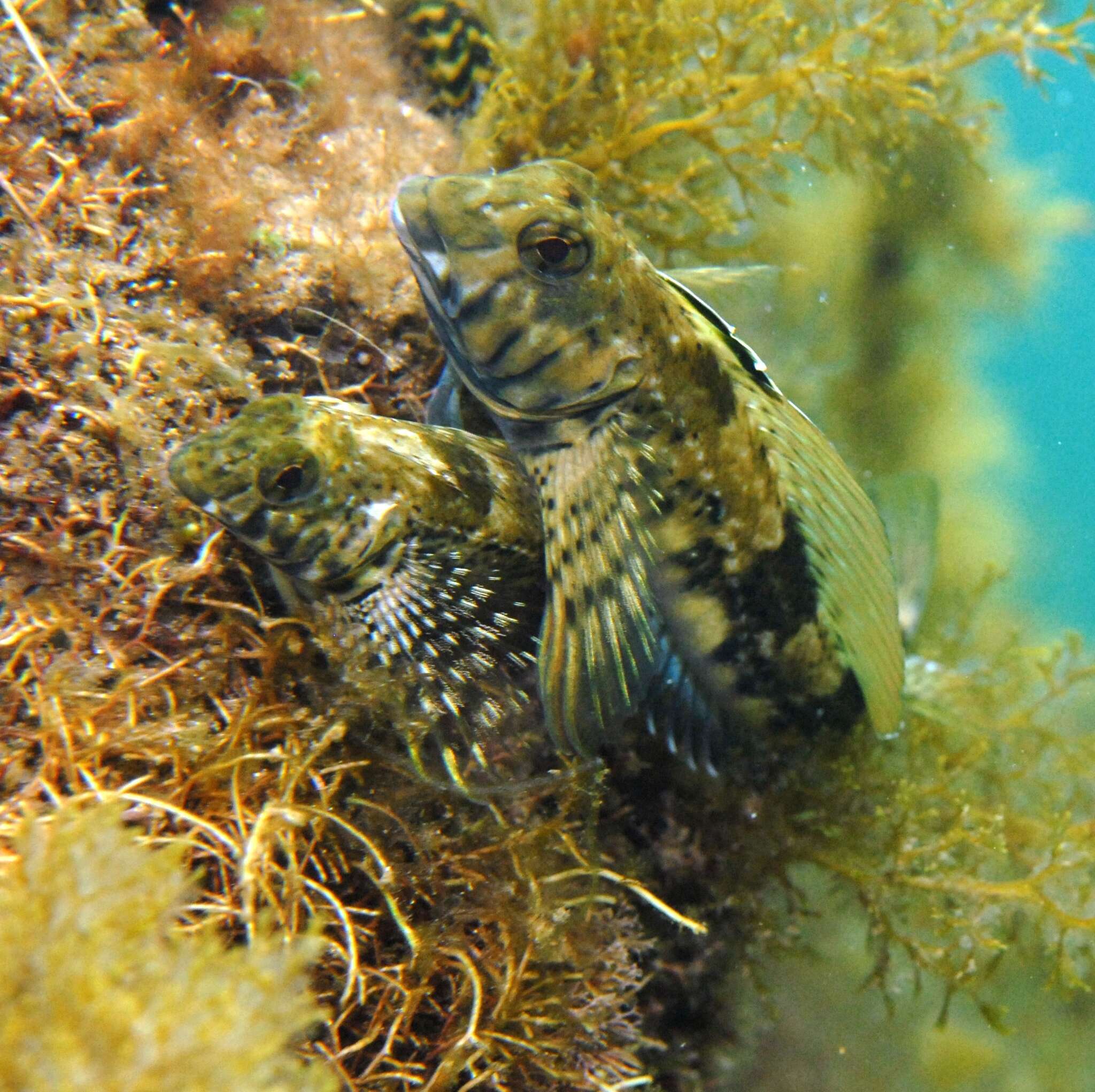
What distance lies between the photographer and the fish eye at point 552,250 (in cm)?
261

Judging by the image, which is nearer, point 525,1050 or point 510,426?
point 525,1050

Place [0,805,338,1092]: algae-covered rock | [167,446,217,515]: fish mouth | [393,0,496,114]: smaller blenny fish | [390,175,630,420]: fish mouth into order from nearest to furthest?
[0,805,338,1092]: algae-covered rock, [167,446,217,515]: fish mouth, [390,175,630,420]: fish mouth, [393,0,496,114]: smaller blenny fish

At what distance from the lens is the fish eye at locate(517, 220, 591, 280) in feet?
8.55

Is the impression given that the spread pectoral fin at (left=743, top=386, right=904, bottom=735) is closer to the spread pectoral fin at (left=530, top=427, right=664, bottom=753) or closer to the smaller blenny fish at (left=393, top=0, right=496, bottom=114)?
the spread pectoral fin at (left=530, top=427, right=664, bottom=753)

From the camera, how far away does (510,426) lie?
292 centimetres

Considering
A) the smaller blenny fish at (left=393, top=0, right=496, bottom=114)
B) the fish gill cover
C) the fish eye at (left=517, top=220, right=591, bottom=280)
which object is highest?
the smaller blenny fish at (left=393, top=0, right=496, bottom=114)

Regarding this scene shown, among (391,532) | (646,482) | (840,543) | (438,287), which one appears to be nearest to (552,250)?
(438,287)

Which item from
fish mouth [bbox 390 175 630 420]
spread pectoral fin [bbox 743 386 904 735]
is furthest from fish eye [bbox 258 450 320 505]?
spread pectoral fin [bbox 743 386 904 735]

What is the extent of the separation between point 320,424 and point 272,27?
2253mm

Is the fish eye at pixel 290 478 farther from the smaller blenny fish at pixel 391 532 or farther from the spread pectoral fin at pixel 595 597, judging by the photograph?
the spread pectoral fin at pixel 595 597

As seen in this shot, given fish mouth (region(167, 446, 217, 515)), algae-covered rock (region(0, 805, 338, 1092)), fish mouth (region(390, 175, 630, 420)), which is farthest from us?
fish mouth (region(390, 175, 630, 420))

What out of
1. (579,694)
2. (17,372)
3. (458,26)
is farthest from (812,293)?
(17,372)

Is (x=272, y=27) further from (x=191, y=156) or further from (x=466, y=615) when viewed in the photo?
(x=466, y=615)

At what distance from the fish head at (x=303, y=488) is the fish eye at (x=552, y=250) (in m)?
0.85
